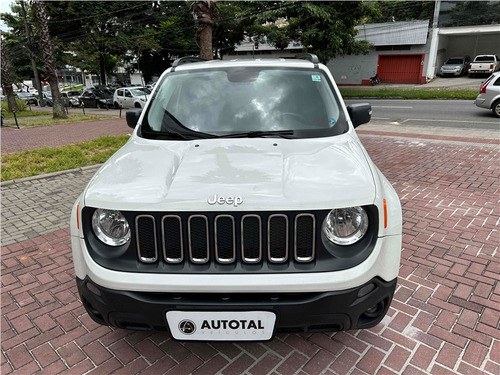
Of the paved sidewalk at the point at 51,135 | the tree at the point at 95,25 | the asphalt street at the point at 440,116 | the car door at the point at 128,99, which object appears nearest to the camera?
the paved sidewalk at the point at 51,135

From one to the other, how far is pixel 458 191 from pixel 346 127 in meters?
3.50

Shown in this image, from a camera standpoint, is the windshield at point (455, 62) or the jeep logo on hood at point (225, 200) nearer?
the jeep logo on hood at point (225, 200)

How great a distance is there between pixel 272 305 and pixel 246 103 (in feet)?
5.88

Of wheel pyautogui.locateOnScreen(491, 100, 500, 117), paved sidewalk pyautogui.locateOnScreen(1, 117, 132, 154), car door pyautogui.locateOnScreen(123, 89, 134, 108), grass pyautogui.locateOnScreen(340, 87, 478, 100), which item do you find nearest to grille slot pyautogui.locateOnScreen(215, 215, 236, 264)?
paved sidewalk pyautogui.locateOnScreen(1, 117, 132, 154)

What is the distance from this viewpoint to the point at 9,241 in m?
4.24

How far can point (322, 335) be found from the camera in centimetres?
256

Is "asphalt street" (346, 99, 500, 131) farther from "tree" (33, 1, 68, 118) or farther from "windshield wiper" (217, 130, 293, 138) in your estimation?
"tree" (33, 1, 68, 118)

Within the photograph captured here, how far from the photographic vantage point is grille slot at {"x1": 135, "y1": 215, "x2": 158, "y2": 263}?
6.49ft

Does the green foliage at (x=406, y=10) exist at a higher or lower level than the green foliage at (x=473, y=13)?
higher

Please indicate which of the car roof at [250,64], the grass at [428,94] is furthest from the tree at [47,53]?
the grass at [428,94]

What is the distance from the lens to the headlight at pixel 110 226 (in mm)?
2059

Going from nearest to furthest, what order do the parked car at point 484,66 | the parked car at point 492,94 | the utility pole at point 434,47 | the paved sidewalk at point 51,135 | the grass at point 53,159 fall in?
the grass at point 53,159 → the paved sidewalk at point 51,135 → the parked car at point 492,94 → the parked car at point 484,66 → the utility pole at point 434,47

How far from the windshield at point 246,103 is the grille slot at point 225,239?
Result: 104 centimetres

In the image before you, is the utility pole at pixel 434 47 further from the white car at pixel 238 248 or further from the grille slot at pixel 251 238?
the grille slot at pixel 251 238
